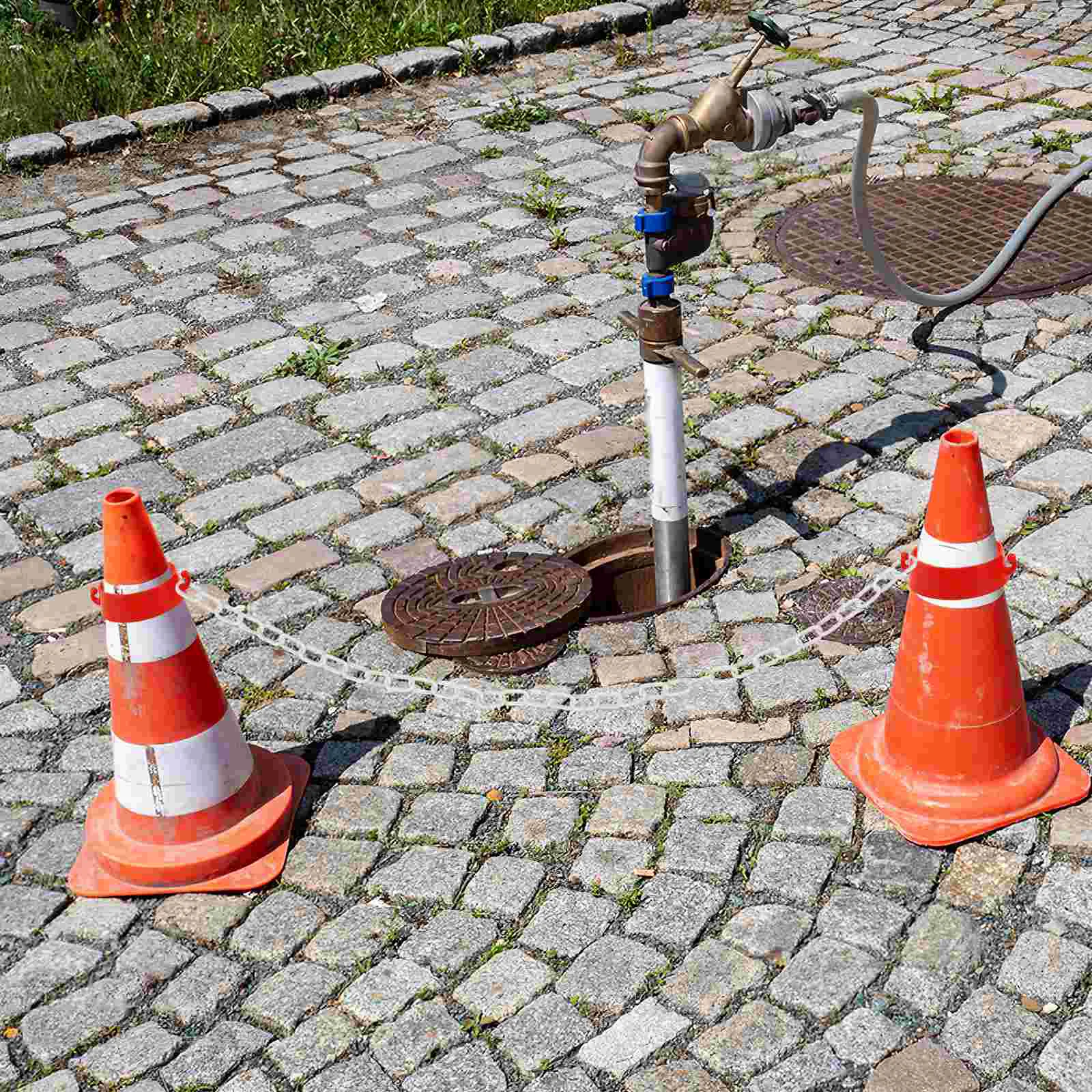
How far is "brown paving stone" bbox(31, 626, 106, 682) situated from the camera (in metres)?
4.27

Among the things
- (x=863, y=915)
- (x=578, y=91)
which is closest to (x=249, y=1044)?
(x=863, y=915)

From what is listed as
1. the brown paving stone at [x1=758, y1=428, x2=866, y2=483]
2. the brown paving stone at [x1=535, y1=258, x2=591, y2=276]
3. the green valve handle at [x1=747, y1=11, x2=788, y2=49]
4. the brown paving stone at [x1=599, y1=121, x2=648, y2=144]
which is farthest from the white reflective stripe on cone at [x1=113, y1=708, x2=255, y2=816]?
the brown paving stone at [x1=599, y1=121, x2=648, y2=144]

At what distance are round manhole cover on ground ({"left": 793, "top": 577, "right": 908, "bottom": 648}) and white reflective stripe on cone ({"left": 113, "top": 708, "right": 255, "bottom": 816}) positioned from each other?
163cm

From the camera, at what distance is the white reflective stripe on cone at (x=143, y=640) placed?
3.49m

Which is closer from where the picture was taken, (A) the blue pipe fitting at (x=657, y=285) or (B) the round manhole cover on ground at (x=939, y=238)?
(A) the blue pipe fitting at (x=657, y=285)

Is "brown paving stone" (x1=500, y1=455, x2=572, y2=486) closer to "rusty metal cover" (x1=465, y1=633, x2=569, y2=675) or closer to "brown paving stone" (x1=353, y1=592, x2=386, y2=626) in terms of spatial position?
"brown paving stone" (x1=353, y1=592, x2=386, y2=626)

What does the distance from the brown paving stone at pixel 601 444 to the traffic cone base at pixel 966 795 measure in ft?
5.82

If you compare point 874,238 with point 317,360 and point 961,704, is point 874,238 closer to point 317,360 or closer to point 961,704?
point 317,360

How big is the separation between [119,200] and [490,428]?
3054 millimetres

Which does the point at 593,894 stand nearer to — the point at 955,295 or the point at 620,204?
the point at 955,295

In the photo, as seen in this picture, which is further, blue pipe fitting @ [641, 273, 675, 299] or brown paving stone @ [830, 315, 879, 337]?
brown paving stone @ [830, 315, 879, 337]

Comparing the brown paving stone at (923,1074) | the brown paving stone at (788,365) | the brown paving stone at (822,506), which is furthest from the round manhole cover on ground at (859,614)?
the brown paving stone at (923,1074)

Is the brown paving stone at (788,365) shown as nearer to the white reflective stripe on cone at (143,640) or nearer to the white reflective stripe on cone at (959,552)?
the white reflective stripe on cone at (959,552)

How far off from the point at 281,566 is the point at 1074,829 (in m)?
2.40
